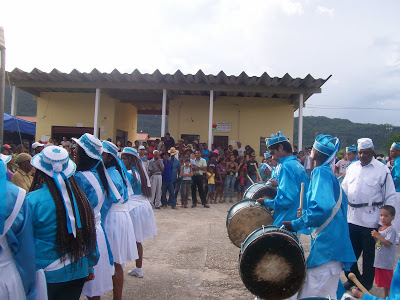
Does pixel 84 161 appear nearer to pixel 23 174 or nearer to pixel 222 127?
pixel 23 174

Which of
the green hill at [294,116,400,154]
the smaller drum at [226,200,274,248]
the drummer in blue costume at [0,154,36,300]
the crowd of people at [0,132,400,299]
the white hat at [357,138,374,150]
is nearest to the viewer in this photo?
the drummer in blue costume at [0,154,36,300]

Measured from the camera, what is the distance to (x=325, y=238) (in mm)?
3332

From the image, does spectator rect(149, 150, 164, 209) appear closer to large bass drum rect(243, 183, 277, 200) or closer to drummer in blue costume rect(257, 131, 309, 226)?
large bass drum rect(243, 183, 277, 200)

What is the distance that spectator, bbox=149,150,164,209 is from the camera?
11.9 m

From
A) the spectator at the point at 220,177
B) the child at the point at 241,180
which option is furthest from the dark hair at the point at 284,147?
the child at the point at 241,180

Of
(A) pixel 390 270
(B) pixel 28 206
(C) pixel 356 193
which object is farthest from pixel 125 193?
(A) pixel 390 270

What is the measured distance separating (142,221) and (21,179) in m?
2.22

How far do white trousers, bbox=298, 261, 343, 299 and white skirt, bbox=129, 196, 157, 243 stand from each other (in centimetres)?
270

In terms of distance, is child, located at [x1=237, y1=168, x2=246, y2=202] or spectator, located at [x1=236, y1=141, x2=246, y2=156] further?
spectator, located at [x1=236, y1=141, x2=246, y2=156]

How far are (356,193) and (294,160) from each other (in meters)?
1.53

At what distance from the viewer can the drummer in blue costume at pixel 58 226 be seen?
105 inches

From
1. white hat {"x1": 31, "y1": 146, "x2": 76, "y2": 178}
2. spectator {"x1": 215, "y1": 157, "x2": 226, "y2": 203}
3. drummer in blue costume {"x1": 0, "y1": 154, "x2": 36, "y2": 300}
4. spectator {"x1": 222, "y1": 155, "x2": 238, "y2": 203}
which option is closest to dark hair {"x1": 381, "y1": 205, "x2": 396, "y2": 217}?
white hat {"x1": 31, "y1": 146, "x2": 76, "y2": 178}

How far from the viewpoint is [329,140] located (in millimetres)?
3584

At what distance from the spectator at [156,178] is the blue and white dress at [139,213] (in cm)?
619
